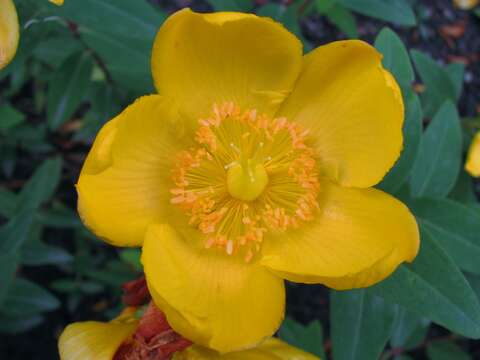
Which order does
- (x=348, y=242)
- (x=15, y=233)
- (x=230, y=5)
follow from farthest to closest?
1. (x=230, y=5)
2. (x=15, y=233)
3. (x=348, y=242)

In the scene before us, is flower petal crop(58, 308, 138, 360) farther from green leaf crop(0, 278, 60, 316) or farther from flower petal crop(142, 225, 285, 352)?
green leaf crop(0, 278, 60, 316)

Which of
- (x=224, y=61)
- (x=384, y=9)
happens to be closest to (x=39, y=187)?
(x=224, y=61)

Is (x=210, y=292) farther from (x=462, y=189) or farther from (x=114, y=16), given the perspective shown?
(x=462, y=189)

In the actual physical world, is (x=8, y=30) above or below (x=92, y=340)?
above

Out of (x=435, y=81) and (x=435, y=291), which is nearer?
(x=435, y=291)

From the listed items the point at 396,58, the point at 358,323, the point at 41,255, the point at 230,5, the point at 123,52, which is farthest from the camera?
the point at 41,255

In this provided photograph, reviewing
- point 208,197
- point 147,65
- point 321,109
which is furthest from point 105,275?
point 321,109

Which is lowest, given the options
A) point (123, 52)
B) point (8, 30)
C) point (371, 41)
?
point (371, 41)

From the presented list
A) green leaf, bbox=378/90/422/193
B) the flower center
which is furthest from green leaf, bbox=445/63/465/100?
the flower center
